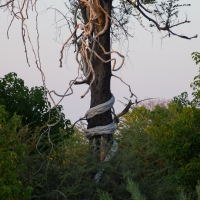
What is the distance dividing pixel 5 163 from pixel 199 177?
424 cm

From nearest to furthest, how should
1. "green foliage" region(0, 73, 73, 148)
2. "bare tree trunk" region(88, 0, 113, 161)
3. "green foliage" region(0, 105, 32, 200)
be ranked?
"green foliage" region(0, 105, 32, 200) → "bare tree trunk" region(88, 0, 113, 161) → "green foliage" region(0, 73, 73, 148)

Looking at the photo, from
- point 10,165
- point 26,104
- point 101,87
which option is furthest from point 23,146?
point 26,104

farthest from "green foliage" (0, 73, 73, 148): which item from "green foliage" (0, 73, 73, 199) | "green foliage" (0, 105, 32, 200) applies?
"green foliage" (0, 105, 32, 200)

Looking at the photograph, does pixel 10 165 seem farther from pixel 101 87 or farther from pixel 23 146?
pixel 101 87

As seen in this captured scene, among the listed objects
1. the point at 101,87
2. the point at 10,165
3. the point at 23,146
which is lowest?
the point at 10,165

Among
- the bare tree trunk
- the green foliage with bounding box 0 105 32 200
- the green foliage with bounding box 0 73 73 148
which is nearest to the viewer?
the green foliage with bounding box 0 105 32 200

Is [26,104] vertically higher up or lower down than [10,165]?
higher up

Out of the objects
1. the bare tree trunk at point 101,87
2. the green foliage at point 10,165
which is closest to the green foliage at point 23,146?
the green foliage at point 10,165

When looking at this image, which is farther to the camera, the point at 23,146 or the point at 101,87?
the point at 101,87

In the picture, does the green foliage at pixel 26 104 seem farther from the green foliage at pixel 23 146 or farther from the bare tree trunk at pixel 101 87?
the bare tree trunk at pixel 101 87

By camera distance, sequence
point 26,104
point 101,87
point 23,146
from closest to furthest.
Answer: point 23,146
point 101,87
point 26,104

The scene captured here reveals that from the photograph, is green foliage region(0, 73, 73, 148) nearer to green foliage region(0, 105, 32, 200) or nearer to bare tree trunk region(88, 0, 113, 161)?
bare tree trunk region(88, 0, 113, 161)

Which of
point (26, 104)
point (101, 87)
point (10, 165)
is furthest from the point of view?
point (26, 104)

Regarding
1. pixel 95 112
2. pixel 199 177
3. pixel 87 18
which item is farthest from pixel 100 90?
pixel 199 177
